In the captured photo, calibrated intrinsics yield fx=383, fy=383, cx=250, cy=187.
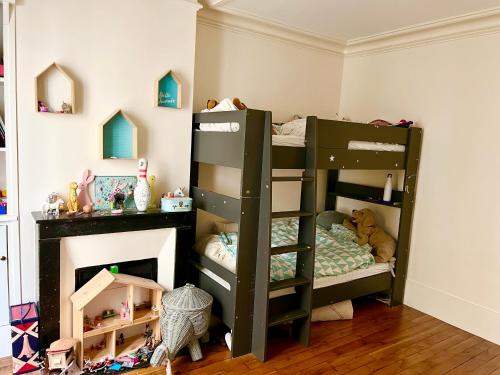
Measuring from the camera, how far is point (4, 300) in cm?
222

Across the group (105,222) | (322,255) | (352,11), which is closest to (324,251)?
(322,255)

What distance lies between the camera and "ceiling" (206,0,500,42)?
8.48 feet

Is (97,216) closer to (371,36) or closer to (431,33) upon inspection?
(371,36)

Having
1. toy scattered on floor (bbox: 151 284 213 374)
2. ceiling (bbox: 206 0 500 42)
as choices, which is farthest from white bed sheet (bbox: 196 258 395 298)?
ceiling (bbox: 206 0 500 42)

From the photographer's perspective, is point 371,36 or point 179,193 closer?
point 179,193

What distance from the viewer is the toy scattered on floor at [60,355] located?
6.72ft

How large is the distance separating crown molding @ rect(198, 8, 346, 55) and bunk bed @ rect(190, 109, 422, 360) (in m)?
0.83

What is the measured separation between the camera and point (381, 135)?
Answer: 2.95m

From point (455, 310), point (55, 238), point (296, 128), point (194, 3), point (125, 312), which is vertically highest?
point (194, 3)

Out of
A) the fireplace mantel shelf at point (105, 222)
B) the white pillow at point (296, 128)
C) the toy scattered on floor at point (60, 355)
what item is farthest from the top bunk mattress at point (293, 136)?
the toy scattered on floor at point (60, 355)

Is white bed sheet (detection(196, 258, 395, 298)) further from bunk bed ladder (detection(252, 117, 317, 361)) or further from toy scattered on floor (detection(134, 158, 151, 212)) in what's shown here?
toy scattered on floor (detection(134, 158, 151, 212))

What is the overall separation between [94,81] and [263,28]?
1539 millimetres

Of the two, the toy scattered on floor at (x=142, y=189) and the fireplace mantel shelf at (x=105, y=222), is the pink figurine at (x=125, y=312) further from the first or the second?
the toy scattered on floor at (x=142, y=189)

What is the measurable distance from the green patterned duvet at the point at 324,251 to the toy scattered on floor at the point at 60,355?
1.08 m
